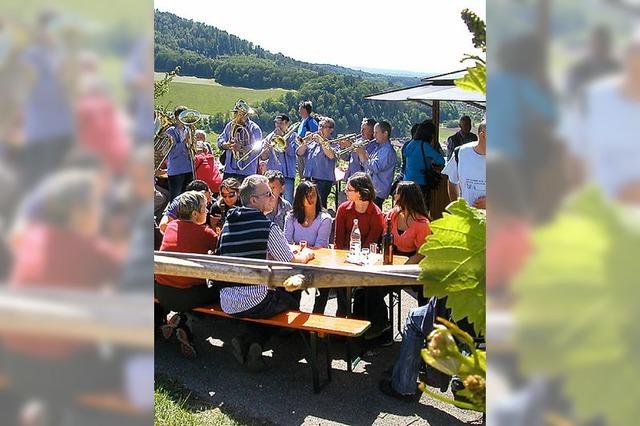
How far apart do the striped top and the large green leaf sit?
3.67 m

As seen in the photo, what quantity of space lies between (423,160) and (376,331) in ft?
9.90

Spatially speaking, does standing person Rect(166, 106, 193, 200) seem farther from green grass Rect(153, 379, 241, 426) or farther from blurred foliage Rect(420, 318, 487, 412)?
blurred foliage Rect(420, 318, 487, 412)

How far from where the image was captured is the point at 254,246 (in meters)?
4.59

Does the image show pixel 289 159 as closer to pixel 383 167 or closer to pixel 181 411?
pixel 383 167

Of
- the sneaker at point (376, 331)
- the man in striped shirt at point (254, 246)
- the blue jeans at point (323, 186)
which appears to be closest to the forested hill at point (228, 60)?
the blue jeans at point (323, 186)

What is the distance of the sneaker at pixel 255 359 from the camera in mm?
4938

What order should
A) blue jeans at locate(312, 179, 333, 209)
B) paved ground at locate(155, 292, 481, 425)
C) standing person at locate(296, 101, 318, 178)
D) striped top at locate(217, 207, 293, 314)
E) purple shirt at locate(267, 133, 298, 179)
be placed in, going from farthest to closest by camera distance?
standing person at locate(296, 101, 318, 178), purple shirt at locate(267, 133, 298, 179), blue jeans at locate(312, 179, 333, 209), striped top at locate(217, 207, 293, 314), paved ground at locate(155, 292, 481, 425)

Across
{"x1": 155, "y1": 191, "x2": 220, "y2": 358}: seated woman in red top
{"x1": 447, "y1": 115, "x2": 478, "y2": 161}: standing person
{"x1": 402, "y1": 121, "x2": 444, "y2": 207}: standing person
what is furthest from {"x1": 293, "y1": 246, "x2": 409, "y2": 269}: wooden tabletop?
{"x1": 447, "y1": 115, "x2": 478, "y2": 161}: standing person

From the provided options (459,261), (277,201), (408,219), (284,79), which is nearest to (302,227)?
(277,201)

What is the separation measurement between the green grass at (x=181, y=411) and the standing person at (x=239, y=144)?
15.6ft

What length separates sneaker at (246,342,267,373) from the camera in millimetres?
4938
